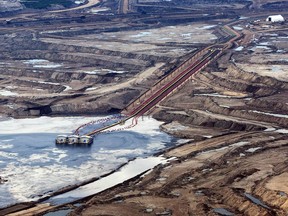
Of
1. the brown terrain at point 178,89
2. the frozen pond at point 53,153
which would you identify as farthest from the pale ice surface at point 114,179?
the brown terrain at point 178,89

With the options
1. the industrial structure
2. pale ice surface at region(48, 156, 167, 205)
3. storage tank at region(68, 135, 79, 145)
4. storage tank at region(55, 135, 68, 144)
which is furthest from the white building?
pale ice surface at region(48, 156, 167, 205)

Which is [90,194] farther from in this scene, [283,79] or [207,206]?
[283,79]

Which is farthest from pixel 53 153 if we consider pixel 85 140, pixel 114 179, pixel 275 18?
pixel 275 18

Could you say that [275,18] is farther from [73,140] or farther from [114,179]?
[114,179]

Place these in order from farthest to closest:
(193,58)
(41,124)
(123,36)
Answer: (123,36)
(193,58)
(41,124)

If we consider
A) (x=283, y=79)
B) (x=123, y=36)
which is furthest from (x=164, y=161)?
(x=123, y=36)
